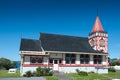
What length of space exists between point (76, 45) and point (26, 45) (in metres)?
10.6

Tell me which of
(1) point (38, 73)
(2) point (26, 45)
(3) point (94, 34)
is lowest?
(1) point (38, 73)

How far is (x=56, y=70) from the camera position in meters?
32.4

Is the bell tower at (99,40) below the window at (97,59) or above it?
above

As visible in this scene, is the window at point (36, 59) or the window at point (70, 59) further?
the window at point (70, 59)

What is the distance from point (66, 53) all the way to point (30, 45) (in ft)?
23.3

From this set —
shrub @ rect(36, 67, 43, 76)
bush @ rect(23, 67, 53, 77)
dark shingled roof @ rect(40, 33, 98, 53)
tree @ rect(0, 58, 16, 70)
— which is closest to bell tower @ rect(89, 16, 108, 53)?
dark shingled roof @ rect(40, 33, 98, 53)

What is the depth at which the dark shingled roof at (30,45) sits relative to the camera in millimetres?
32091

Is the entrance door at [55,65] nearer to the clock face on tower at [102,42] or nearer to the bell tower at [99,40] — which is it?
the bell tower at [99,40]

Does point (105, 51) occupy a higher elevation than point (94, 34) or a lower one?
lower

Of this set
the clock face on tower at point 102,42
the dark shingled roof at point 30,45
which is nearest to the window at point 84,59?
the clock face on tower at point 102,42

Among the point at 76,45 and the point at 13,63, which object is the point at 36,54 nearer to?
the point at 76,45

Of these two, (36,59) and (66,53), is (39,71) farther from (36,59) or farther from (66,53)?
(66,53)

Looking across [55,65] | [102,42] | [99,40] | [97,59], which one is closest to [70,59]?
[55,65]

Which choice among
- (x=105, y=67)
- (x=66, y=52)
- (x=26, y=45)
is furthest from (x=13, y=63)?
(x=105, y=67)
